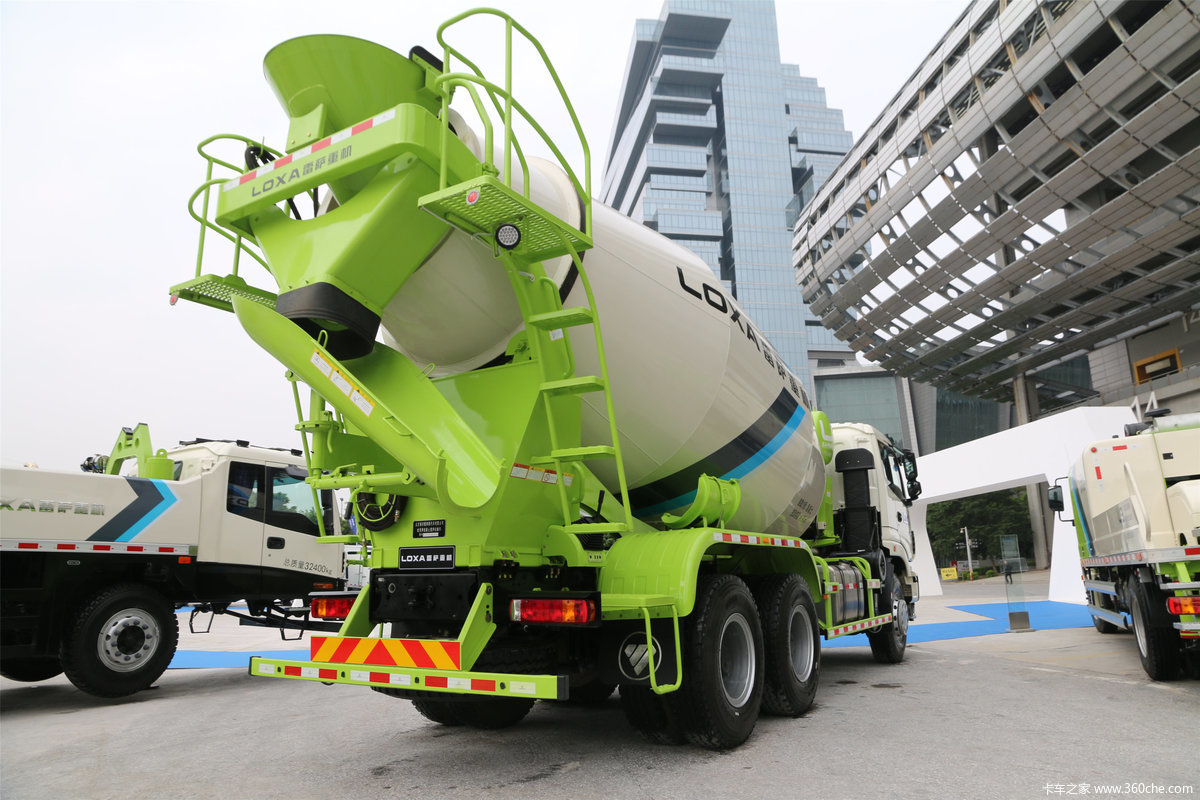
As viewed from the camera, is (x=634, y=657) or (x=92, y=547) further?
(x=92, y=547)

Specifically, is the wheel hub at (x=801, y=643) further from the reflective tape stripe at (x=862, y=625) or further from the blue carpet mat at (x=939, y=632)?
the blue carpet mat at (x=939, y=632)

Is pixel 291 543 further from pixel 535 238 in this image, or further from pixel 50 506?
pixel 535 238

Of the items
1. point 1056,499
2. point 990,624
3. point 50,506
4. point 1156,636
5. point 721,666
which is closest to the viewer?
point 721,666

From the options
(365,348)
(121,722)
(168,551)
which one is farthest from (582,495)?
(168,551)

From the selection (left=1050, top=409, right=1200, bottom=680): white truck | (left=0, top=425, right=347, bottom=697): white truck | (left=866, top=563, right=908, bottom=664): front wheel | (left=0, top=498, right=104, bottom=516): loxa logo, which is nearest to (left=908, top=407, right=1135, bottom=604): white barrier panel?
(left=866, top=563, right=908, bottom=664): front wheel

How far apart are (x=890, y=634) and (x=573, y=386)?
678 cm

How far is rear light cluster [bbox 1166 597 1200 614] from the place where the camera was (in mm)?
6145

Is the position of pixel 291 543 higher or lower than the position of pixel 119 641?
higher

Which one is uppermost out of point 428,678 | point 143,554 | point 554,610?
point 143,554

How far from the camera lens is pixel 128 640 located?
7570 mm

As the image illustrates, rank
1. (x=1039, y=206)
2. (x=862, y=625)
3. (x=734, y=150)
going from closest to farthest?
(x=862, y=625), (x=1039, y=206), (x=734, y=150)

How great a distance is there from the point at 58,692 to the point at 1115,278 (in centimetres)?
3417

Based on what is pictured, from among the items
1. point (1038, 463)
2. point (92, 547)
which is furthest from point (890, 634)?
point (1038, 463)

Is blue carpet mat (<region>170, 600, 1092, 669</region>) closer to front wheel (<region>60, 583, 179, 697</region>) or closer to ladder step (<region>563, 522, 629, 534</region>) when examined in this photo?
front wheel (<region>60, 583, 179, 697</region>)
